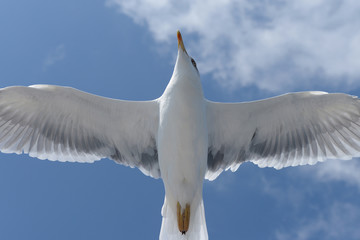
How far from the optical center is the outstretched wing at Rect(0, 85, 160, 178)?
638 cm

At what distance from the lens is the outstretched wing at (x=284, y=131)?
21.3 ft

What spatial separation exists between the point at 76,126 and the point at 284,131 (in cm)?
296

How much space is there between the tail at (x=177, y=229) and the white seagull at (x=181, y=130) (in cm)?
1

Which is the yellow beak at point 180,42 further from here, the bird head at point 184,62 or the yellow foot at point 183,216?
the yellow foot at point 183,216

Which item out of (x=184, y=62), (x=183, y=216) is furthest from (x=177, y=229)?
(x=184, y=62)

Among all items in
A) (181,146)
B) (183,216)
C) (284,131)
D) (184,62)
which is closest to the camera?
(181,146)

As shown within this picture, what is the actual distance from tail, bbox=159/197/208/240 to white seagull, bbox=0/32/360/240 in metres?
0.01

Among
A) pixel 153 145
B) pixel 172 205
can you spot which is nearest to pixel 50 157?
pixel 153 145

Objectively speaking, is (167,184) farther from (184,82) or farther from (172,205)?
(184,82)

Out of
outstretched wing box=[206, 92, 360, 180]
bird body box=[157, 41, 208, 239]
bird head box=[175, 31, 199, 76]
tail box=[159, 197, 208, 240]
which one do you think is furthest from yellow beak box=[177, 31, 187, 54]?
tail box=[159, 197, 208, 240]

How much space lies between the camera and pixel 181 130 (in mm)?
5898

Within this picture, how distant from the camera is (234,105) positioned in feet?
21.4

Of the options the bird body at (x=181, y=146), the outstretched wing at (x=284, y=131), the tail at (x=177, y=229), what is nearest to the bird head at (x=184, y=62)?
the bird body at (x=181, y=146)

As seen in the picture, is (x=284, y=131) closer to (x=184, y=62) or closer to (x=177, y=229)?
(x=184, y=62)
